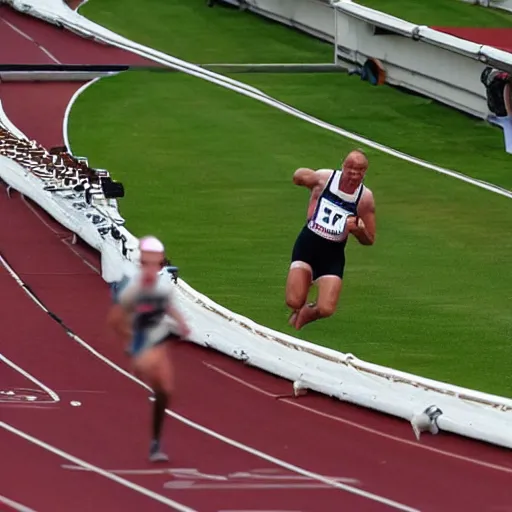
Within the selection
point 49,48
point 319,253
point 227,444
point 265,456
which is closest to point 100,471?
point 227,444

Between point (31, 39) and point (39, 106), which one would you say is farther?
point (31, 39)

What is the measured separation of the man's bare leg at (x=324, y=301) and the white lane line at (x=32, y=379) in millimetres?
2683

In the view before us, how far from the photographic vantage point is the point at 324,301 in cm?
1342

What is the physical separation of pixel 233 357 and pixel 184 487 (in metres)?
3.68

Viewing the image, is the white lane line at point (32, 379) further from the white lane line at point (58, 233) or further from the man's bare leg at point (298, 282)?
the white lane line at point (58, 233)

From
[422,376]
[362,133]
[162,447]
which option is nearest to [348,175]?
[422,376]

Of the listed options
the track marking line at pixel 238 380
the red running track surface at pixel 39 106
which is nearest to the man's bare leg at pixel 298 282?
the track marking line at pixel 238 380

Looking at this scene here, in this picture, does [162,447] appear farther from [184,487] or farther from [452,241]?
[452,241]

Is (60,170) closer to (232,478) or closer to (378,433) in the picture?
(378,433)

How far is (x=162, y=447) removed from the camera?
1132 cm

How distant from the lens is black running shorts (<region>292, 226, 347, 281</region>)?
44.1ft

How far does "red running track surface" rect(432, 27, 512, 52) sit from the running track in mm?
14633

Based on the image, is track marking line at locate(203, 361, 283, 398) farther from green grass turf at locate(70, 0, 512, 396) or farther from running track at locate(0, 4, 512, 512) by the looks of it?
green grass turf at locate(70, 0, 512, 396)

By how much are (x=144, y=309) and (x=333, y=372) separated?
3.01m
